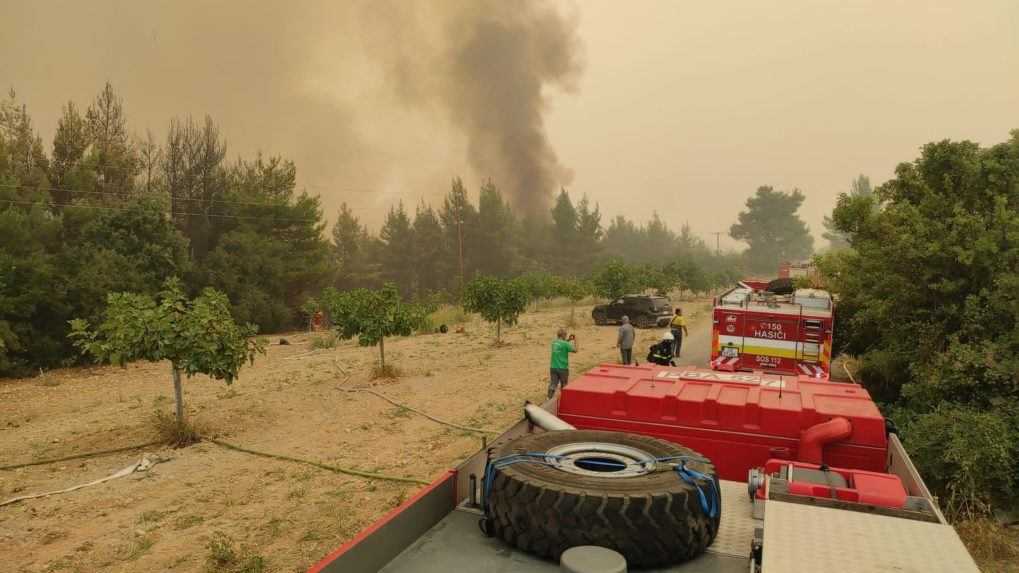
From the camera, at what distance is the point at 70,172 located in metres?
30.5

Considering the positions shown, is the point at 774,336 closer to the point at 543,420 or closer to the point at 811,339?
the point at 811,339

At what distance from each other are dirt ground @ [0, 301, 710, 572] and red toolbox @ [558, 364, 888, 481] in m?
3.57

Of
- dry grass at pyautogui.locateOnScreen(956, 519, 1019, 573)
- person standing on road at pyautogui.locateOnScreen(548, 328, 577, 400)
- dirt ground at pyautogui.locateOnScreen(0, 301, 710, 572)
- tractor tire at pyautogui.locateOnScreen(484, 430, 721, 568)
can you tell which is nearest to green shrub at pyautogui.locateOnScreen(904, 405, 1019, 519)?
dry grass at pyautogui.locateOnScreen(956, 519, 1019, 573)

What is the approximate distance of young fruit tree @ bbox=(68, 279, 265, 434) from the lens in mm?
10031

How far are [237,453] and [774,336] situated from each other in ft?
31.0

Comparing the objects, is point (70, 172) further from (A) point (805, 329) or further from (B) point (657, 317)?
(A) point (805, 329)

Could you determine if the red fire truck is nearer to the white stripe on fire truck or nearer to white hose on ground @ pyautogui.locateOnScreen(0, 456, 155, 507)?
the white stripe on fire truck

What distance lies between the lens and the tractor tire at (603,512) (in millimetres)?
2756

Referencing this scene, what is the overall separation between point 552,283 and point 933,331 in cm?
3175

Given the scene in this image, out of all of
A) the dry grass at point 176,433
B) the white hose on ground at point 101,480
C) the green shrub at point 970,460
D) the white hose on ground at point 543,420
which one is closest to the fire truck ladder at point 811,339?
the green shrub at point 970,460

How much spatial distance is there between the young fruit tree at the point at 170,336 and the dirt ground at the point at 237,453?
4.86 feet

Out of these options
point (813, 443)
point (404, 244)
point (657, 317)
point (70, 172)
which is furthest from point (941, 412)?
point (404, 244)

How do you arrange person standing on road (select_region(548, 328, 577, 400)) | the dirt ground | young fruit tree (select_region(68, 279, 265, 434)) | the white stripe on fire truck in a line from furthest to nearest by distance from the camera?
person standing on road (select_region(548, 328, 577, 400)) → the white stripe on fire truck → young fruit tree (select_region(68, 279, 265, 434)) → the dirt ground

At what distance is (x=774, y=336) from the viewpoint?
428 inches
